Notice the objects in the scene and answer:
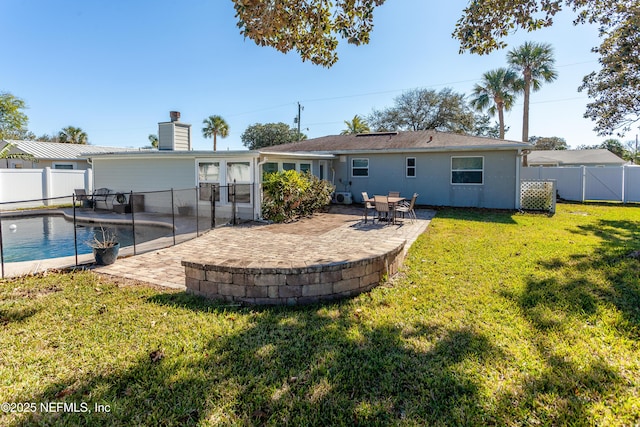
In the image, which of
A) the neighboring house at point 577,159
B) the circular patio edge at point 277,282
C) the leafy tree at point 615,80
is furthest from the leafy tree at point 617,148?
the circular patio edge at point 277,282

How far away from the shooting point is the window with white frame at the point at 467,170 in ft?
46.6

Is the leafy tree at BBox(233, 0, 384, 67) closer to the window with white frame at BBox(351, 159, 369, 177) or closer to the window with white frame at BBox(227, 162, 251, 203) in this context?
the window with white frame at BBox(227, 162, 251, 203)

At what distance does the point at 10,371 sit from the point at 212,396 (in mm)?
1798

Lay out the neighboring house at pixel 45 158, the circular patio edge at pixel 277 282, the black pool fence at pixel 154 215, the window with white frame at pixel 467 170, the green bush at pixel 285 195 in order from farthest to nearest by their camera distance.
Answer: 1. the neighboring house at pixel 45 158
2. the window with white frame at pixel 467 170
3. the green bush at pixel 285 195
4. the black pool fence at pixel 154 215
5. the circular patio edge at pixel 277 282

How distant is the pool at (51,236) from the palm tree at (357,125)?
27774 millimetres

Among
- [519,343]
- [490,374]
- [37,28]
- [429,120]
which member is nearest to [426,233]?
[519,343]

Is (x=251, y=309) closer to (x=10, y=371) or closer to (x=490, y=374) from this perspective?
(x=10, y=371)

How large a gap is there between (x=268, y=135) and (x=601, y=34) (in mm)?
35406

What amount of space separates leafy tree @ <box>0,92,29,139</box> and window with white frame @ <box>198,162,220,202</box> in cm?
2227

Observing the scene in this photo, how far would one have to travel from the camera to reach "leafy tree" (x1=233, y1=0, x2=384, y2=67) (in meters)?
5.01

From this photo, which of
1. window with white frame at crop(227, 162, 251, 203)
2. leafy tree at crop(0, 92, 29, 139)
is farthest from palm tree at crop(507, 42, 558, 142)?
leafy tree at crop(0, 92, 29, 139)

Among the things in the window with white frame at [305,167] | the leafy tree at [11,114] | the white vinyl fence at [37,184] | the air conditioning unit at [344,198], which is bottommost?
the air conditioning unit at [344,198]

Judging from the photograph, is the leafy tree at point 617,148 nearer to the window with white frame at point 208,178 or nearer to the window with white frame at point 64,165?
the window with white frame at point 208,178

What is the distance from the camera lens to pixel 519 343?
3.24 meters
